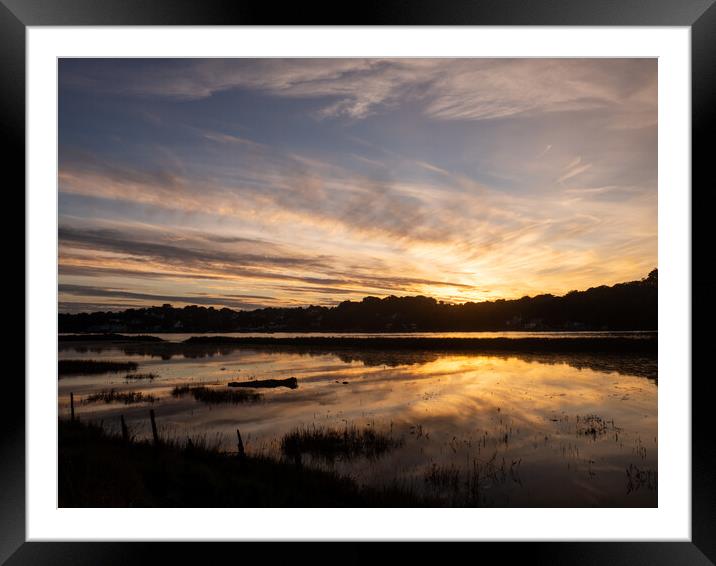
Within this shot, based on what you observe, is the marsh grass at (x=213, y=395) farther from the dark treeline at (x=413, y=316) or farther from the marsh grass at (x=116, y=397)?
the dark treeline at (x=413, y=316)

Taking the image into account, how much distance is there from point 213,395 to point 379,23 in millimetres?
6724

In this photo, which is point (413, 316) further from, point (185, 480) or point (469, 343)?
point (185, 480)

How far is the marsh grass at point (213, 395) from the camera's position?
7.26 m

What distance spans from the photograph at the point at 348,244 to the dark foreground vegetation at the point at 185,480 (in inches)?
1.1

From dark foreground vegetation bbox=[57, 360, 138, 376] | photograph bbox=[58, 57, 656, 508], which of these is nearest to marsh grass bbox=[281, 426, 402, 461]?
photograph bbox=[58, 57, 656, 508]

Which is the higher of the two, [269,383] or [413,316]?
[413,316]

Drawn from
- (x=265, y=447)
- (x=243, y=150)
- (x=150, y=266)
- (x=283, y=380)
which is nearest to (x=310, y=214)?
(x=243, y=150)

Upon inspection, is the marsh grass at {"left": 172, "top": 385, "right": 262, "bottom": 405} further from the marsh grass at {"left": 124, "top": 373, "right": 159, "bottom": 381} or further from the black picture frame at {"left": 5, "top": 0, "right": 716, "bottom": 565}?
the black picture frame at {"left": 5, "top": 0, "right": 716, "bottom": 565}

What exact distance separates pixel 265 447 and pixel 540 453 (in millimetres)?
3123

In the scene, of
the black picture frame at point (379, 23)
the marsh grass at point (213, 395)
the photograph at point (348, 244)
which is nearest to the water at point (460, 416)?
the photograph at point (348, 244)

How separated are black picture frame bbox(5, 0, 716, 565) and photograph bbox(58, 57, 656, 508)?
3.47 ft

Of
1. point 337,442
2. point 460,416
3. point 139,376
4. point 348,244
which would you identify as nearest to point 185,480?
point 337,442

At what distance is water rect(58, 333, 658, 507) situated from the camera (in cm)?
443

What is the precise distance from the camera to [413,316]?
6848 mm
